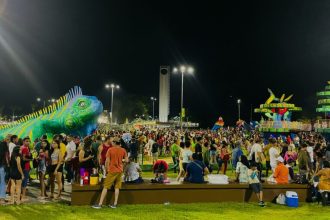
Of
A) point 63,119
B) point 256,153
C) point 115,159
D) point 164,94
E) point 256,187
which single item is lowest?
point 256,187

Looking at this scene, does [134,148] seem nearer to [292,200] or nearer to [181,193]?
[181,193]

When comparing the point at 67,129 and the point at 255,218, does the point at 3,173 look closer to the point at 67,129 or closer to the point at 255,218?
the point at 255,218

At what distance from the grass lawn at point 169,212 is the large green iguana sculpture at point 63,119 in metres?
10.7

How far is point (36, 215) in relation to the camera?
8.59 m

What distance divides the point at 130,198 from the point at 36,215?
264 centimetres

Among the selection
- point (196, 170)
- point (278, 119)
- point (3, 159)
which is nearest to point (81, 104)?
point (3, 159)

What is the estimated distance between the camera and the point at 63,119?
66.1 ft

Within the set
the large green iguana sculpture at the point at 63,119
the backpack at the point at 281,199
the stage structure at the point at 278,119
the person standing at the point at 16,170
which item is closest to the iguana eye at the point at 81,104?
the large green iguana sculpture at the point at 63,119

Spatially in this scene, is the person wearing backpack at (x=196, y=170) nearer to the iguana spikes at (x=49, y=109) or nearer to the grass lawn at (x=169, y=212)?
the grass lawn at (x=169, y=212)

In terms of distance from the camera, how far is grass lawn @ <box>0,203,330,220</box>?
8711 mm

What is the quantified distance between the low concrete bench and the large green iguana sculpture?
10674mm

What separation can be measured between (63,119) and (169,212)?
41.0 feet

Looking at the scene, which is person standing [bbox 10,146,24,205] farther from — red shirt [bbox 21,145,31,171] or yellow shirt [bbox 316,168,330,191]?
yellow shirt [bbox 316,168,330,191]

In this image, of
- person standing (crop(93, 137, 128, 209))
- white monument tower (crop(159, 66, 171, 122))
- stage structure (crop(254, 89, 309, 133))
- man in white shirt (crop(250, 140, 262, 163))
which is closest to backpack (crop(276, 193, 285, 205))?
man in white shirt (crop(250, 140, 262, 163))
